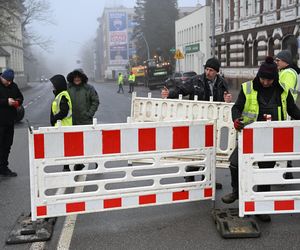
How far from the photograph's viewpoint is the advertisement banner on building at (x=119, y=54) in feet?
386

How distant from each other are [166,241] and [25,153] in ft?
21.9

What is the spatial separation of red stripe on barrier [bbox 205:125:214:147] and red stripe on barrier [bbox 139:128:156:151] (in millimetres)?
669

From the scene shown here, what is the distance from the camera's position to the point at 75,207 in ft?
18.2

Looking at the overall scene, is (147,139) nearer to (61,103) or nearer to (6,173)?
(61,103)

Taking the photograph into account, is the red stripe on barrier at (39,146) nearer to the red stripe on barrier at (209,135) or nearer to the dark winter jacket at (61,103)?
the red stripe on barrier at (209,135)

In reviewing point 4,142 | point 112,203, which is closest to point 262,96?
point 112,203

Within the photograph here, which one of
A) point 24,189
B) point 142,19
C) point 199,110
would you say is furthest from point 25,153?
point 142,19

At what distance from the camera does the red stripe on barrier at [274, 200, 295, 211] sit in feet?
17.9

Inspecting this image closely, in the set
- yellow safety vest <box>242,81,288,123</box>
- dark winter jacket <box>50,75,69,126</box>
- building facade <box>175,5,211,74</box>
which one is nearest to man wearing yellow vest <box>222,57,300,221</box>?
yellow safety vest <box>242,81,288,123</box>

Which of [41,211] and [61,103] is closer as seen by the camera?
[41,211]

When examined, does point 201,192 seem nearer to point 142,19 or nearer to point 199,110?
point 199,110

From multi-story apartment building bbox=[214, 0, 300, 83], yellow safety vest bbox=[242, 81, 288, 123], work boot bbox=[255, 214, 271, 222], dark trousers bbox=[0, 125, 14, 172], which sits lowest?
work boot bbox=[255, 214, 271, 222]

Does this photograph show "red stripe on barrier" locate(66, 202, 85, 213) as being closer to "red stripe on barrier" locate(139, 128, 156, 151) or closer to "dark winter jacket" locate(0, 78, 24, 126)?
"red stripe on barrier" locate(139, 128, 156, 151)

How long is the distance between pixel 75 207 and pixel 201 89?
2.71 meters
